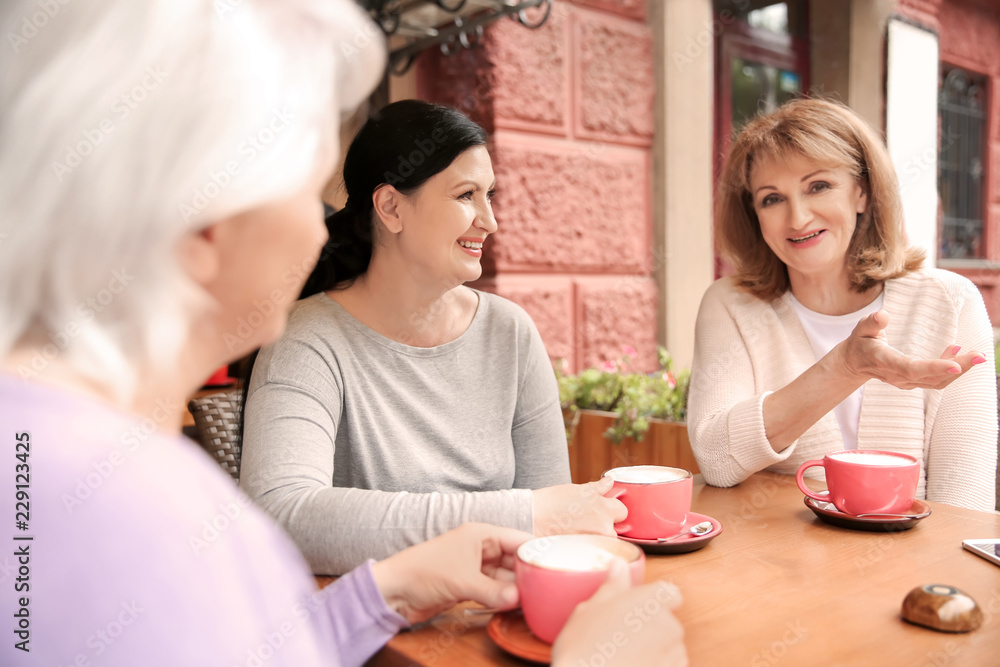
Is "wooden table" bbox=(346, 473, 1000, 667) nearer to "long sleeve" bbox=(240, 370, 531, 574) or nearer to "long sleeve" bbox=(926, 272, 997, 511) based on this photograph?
"long sleeve" bbox=(240, 370, 531, 574)

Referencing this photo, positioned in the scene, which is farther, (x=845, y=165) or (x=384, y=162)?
(x=845, y=165)

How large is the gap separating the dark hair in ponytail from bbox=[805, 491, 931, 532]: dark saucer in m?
0.93

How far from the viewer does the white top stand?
1.75 m

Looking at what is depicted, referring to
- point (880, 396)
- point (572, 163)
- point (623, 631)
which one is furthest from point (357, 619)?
point (572, 163)

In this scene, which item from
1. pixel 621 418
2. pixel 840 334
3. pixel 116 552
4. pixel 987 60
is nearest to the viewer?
pixel 116 552

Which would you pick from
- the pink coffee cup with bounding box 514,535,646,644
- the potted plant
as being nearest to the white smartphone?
the pink coffee cup with bounding box 514,535,646,644

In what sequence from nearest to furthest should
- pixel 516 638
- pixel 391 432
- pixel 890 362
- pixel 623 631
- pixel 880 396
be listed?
pixel 623 631 < pixel 516 638 < pixel 890 362 < pixel 391 432 < pixel 880 396

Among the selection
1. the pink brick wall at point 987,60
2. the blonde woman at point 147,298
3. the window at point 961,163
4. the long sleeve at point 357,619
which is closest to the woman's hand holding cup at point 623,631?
the blonde woman at point 147,298

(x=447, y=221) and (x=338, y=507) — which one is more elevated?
(x=447, y=221)

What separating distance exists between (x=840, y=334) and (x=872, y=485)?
70cm

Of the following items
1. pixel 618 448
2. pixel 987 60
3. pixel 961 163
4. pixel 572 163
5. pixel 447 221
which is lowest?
pixel 618 448

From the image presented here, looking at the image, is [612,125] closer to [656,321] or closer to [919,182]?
[656,321]

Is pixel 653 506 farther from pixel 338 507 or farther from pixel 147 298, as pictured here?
pixel 147 298

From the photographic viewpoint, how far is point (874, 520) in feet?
3.83
